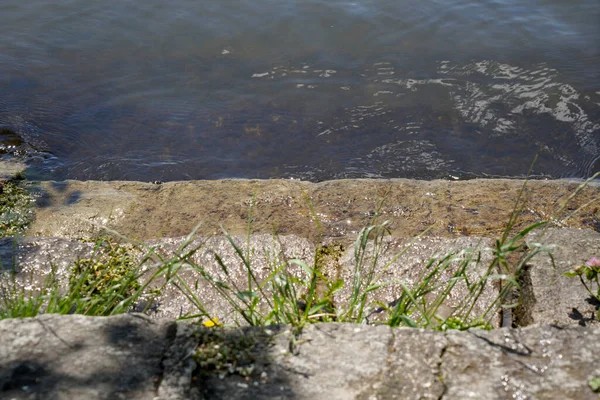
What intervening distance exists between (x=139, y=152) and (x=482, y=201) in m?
3.17

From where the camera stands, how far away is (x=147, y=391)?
5.67 feet

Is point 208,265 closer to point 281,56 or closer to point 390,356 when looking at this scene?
point 390,356

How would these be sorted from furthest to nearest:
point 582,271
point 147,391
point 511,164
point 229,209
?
point 511,164 < point 229,209 < point 582,271 < point 147,391

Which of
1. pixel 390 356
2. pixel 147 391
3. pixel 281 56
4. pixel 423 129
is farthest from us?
pixel 281 56

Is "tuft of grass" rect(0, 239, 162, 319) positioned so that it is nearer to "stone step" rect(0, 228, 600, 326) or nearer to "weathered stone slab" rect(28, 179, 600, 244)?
"stone step" rect(0, 228, 600, 326)

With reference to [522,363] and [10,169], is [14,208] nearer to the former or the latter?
[10,169]

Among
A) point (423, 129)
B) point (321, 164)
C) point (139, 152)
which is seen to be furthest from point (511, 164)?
point (139, 152)

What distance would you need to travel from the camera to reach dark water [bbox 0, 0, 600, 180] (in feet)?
17.9

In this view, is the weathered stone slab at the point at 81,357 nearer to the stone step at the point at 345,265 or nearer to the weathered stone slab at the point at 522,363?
the stone step at the point at 345,265

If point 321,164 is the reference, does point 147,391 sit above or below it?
above

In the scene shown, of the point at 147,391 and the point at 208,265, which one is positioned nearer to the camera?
the point at 147,391

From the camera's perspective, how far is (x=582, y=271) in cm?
250

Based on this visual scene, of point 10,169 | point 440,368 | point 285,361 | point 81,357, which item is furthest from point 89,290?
point 10,169

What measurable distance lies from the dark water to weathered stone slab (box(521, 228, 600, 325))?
221cm
